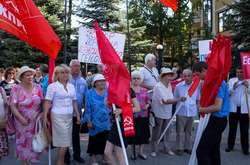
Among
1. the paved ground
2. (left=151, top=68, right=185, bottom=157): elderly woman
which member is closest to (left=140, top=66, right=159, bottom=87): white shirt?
(left=151, top=68, right=185, bottom=157): elderly woman

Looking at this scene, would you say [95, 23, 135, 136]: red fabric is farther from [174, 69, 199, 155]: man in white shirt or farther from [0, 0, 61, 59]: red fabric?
[174, 69, 199, 155]: man in white shirt

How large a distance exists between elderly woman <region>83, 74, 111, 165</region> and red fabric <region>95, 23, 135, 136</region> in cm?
153

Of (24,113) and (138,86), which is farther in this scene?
(138,86)

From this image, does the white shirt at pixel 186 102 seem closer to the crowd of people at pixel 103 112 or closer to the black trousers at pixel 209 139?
the crowd of people at pixel 103 112

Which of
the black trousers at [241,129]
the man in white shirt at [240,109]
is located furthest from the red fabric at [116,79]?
the black trousers at [241,129]

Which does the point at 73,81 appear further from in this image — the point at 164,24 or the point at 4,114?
the point at 164,24

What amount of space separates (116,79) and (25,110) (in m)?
1.58

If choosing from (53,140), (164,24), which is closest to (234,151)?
(53,140)

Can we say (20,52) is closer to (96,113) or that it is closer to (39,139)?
(96,113)

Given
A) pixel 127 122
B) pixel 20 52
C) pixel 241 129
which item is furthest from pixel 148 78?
pixel 20 52

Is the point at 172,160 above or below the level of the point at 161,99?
below

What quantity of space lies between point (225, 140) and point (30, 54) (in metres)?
16.9

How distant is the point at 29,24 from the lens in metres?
7.52

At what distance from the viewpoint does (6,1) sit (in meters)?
7.45
